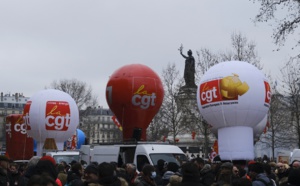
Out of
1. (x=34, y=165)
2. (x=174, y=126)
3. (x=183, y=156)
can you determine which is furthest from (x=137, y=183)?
(x=174, y=126)

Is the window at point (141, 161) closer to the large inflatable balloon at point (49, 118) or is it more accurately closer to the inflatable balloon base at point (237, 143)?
the inflatable balloon base at point (237, 143)

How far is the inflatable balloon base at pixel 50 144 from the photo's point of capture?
27656 millimetres

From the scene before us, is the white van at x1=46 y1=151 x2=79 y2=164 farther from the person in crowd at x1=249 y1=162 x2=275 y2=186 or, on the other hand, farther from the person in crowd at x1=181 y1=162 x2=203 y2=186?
the person in crowd at x1=181 y1=162 x2=203 y2=186

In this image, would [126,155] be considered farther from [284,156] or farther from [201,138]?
[201,138]

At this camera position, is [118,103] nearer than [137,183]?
No

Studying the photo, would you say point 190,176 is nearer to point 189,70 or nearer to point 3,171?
point 3,171

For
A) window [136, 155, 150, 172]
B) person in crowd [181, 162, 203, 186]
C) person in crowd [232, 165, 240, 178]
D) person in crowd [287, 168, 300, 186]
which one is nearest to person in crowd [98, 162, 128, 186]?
person in crowd [181, 162, 203, 186]


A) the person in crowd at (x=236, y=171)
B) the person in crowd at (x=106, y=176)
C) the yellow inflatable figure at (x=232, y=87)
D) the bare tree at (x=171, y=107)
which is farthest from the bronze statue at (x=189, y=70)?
the person in crowd at (x=106, y=176)

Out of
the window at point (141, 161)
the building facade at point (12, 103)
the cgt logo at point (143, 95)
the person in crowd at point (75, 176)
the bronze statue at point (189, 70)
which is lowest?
the person in crowd at point (75, 176)

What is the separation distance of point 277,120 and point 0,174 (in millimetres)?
39981

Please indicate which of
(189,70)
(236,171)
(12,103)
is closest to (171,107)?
(189,70)

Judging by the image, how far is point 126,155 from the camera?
1930 cm

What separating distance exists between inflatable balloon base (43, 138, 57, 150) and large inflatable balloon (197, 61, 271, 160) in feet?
34.4

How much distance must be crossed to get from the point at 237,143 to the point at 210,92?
6.80ft
